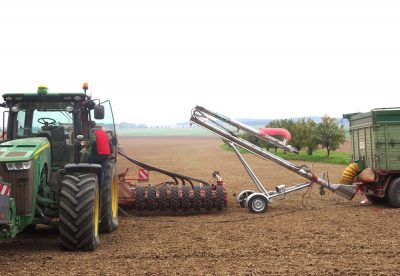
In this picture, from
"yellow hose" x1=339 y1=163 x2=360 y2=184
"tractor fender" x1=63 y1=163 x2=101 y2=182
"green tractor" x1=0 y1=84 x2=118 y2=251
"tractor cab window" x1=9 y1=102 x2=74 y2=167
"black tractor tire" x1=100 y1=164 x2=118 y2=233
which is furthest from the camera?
"yellow hose" x1=339 y1=163 x2=360 y2=184

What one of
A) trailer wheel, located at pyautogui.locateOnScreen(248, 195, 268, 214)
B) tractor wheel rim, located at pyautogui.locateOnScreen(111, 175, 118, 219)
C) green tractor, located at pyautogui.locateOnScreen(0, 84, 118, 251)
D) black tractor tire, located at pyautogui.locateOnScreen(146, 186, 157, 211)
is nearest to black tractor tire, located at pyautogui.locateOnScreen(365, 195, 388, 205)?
trailer wheel, located at pyautogui.locateOnScreen(248, 195, 268, 214)

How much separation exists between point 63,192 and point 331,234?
4.76 metres

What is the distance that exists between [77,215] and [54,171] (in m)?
1.58

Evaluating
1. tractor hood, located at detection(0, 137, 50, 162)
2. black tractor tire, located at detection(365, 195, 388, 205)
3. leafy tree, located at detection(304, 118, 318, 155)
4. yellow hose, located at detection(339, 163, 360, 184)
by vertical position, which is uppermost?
leafy tree, located at detection(304, 118, 318, 155)

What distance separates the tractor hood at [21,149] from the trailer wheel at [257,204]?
589cm

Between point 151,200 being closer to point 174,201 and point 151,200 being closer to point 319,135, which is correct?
point 174,201

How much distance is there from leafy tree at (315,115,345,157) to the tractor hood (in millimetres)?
35802

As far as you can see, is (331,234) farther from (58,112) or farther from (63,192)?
(58,112)

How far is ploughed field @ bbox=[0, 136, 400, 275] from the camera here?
7.09 metres

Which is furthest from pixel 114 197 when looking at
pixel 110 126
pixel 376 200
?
pixel 376 200

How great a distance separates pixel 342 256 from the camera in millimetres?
7719

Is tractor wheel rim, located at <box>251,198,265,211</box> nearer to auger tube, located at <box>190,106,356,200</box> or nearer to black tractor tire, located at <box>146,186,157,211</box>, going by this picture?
auger tube, located at <box>190,106,356,200</box>

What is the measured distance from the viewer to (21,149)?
319 inches

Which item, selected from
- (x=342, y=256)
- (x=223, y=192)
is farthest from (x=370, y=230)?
(x=223, y=192)
